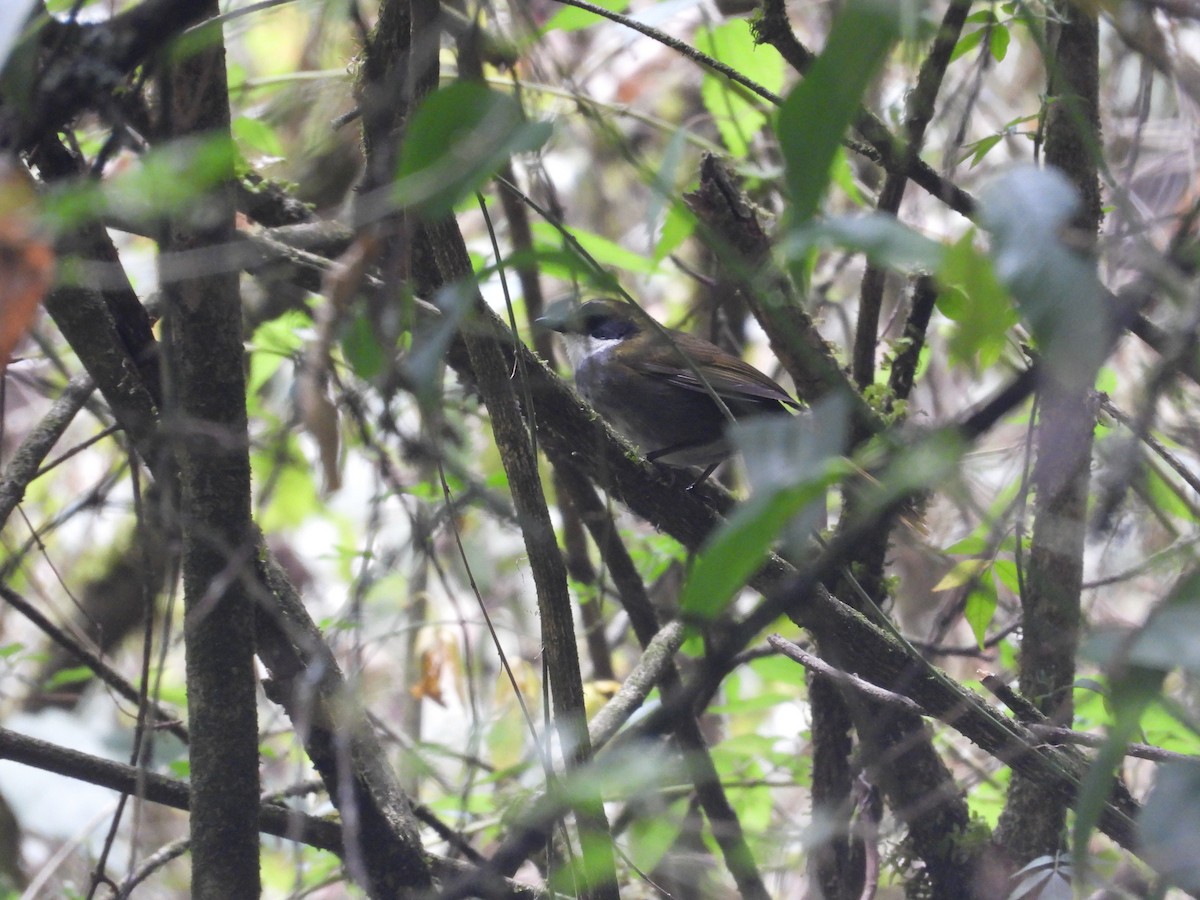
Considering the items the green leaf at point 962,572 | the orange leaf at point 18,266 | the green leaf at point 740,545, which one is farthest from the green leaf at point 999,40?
the orange leaf at point 18,266

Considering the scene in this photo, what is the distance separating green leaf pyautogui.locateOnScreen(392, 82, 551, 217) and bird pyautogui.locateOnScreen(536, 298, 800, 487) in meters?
2.53

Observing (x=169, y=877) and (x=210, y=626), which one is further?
(x=169, y=877)

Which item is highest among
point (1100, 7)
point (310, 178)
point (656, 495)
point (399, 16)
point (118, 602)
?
point (310, 178)

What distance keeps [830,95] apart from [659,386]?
124 inches

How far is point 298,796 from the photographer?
2742 mm

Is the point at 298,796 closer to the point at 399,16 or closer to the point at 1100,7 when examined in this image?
the point at 399,16

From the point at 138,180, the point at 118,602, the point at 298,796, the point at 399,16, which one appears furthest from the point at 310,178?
the point at 138,180

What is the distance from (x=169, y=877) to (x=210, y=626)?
3883 millimetres

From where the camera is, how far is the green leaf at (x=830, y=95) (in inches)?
36.0

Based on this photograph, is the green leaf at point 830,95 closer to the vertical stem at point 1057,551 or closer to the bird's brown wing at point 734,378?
the vertical stem at point 1057,551

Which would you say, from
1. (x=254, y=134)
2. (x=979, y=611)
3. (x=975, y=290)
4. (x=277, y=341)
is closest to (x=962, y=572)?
(x=979, y=611)

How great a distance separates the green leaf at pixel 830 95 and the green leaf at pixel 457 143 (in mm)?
236

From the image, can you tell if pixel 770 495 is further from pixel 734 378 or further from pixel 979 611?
pixel 734 378

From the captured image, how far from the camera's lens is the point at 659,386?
4098mm
